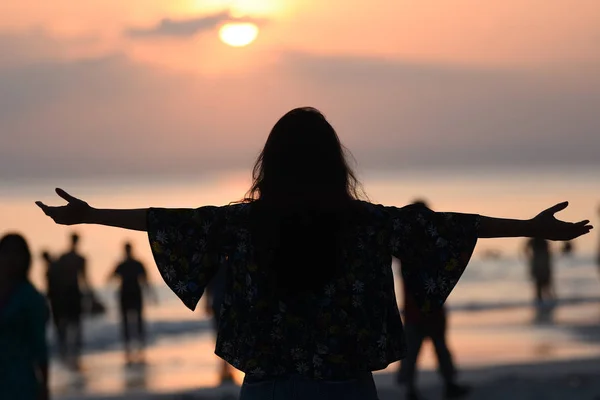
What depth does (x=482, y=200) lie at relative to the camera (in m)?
152

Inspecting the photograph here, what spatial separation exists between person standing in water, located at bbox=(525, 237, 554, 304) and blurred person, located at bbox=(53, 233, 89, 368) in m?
9.13

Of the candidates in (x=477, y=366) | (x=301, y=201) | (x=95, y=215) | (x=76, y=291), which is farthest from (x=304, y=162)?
(x=76, y=291)

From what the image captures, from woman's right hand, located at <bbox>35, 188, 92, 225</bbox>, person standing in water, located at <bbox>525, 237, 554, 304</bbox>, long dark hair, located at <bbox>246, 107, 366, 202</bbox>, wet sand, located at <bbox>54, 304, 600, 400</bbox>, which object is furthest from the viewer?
person standing in water, located at <bbox>525, 237, 554, 304</bbox>

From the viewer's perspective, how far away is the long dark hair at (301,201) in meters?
4.05

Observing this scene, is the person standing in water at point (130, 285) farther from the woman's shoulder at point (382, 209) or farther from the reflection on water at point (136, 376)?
the woman's shoulder at point (382, 209)

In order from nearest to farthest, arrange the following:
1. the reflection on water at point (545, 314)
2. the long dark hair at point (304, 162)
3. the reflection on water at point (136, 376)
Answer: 1. the long dark hair at point (304, 162)
2. the reflection on water at point (136, 376)
3. the reflection on water at point (545, 314)

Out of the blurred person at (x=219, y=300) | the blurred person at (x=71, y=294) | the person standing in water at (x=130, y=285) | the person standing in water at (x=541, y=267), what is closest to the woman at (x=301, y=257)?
the blurred person at (x=219, y=300)

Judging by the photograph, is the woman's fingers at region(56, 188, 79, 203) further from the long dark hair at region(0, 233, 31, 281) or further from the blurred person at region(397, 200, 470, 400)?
the blurred person at region(397, 200, 470, 400)

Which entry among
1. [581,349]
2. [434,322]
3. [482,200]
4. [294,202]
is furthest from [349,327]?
[482,200]

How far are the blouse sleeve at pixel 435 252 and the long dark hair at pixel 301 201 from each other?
251 millimetres

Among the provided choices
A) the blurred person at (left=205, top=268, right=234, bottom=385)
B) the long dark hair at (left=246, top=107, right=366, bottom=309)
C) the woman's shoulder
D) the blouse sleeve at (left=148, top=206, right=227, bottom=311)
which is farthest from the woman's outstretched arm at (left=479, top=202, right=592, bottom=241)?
the blurred person at (left=205, top=268, right=234, bottom=385)

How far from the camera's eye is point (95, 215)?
4.26 m

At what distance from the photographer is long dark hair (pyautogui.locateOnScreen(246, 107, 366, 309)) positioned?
405 cm

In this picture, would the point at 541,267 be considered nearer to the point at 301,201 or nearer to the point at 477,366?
the point at 477,366
